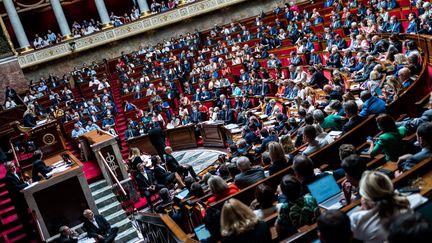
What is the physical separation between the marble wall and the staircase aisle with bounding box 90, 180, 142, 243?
605 inches

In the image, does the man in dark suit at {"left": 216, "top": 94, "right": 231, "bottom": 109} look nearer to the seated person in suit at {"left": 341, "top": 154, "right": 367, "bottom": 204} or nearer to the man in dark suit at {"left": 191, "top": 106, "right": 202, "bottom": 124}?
the man in dark suit at {"left": 191, "top": 106, "right": 202, "bottom": 124}

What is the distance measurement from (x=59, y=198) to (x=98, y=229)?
73.1 inches

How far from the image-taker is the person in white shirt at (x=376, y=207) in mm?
2516

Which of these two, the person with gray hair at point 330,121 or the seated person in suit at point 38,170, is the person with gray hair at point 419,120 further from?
the seated person in suit at point 38,170

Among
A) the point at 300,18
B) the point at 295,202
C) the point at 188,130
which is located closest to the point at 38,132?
the point at 188,130

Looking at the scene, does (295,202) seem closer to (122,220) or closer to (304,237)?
(304,237)

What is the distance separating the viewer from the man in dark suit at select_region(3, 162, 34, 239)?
872 centimetres

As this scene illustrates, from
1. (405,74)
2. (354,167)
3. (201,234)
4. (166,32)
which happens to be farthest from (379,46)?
(166,32)

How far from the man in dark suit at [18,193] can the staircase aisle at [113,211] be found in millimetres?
1511

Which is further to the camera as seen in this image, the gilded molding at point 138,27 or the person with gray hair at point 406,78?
the gilded molding at point 138,27

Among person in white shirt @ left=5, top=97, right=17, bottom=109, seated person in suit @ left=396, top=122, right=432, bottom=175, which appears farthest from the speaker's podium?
seated person in suit @ left=396, top=122, right=432, bottom=175

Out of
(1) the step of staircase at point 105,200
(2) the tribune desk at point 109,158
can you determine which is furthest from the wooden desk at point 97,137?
(1) the step of staircase at point 105,200

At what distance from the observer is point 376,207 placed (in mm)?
2555

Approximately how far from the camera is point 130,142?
14.5 meters
